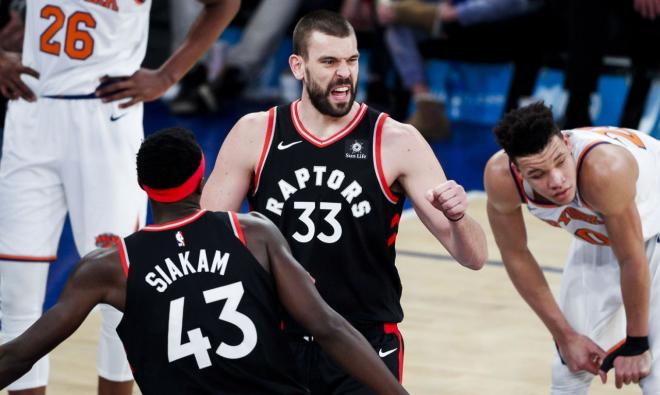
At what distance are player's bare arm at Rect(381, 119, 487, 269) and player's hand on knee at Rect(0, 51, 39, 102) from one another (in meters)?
1.53

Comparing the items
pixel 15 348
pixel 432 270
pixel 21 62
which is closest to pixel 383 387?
pixel 15 348

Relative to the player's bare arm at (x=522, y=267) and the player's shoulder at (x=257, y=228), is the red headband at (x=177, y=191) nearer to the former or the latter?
the player's shoulder at (x=257, y=228)

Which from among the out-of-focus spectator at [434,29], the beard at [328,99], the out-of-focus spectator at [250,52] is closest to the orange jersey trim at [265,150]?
the beard at [328,99]

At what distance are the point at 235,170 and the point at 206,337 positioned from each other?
3.39 ft

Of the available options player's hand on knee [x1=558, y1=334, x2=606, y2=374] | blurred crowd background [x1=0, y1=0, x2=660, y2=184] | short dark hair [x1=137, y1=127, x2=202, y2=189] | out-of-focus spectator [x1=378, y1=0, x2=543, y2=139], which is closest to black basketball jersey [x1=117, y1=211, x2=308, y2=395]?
short dark hair [x1=137, y1=127, x2=202, y2=189]

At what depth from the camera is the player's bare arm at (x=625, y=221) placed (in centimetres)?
434

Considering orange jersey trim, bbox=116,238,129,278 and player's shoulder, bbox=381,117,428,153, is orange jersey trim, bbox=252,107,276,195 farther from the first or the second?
orange jersey trim, bbox=116,238,129,278

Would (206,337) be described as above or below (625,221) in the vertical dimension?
below

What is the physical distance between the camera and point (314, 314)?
3316mm

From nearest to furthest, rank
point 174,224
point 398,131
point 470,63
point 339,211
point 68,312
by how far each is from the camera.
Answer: point 68,312 → point 174,224 → point 339,211 → point 398,131 → point 470,63

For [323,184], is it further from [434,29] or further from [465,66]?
[465,66]

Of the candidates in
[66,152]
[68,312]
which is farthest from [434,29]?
[68,312]

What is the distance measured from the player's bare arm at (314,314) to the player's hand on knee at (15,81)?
6.20 ft

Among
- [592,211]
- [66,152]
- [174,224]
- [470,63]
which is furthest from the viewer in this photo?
[470,63]
